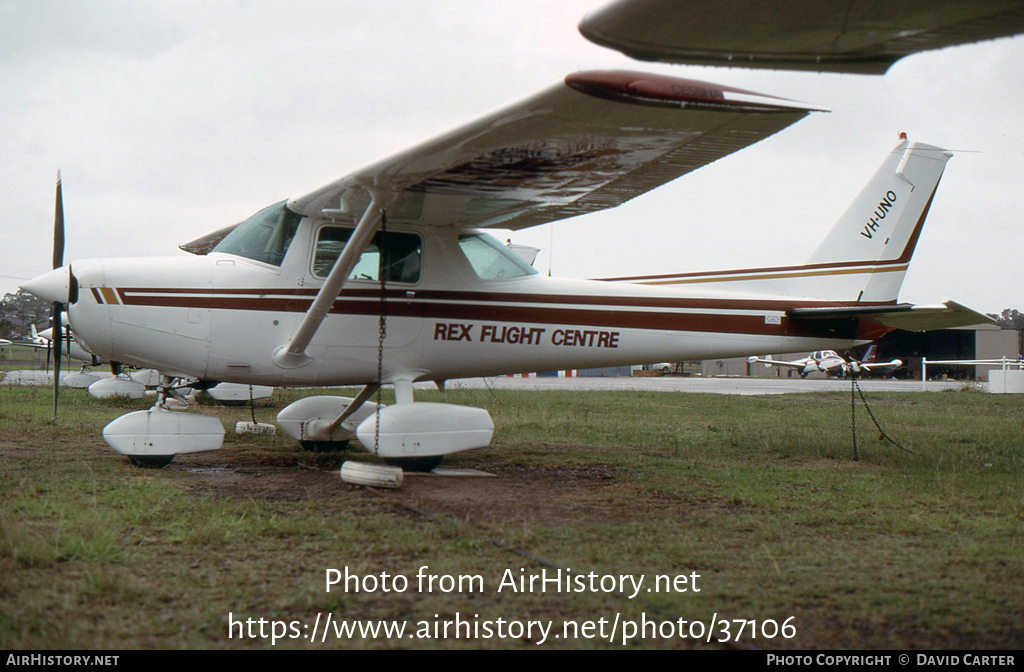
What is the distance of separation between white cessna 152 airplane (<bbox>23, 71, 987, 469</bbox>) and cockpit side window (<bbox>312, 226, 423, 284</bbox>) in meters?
0.02

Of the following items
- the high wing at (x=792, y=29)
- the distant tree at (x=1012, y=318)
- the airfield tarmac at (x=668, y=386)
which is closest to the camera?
the high wing at (x=792, y=29)

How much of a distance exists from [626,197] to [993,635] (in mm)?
4149

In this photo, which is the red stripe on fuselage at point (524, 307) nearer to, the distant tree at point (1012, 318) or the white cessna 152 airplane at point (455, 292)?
the white cessna 152 airplane at point (455, 292)

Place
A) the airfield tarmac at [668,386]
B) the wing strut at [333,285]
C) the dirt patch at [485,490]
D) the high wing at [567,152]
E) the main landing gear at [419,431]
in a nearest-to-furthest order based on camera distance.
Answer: the high wing at [567,152] < the dirt patch at [485,490] < the wing strut at [333,285] < the main landing gear at [419,431] < the airfield tarmac at [668,386]

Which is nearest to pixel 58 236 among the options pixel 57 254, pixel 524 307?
pixel 57 254

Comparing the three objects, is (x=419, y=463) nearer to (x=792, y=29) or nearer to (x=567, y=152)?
(x=567, y=152)

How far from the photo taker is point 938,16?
89.0 inches

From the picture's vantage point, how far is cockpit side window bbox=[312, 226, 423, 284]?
6.23m

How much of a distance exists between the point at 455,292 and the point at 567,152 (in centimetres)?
215

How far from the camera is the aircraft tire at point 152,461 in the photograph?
607 centimetres

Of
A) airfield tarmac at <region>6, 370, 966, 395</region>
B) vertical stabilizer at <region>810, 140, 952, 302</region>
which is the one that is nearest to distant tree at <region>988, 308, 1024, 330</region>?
airfield tarmac at <region>6, 370, 966, 395</region>

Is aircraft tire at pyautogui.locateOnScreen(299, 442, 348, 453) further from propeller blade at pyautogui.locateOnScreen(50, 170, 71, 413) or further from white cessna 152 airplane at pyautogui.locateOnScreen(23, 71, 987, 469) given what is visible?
propeller blade at pyautogui.locateOnScreen(50, 170, 71, 413)

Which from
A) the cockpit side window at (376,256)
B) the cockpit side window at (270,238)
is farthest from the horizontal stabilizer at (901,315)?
the cockpit side window at (270,238)

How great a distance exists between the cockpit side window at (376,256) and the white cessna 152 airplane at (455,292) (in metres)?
0.02
